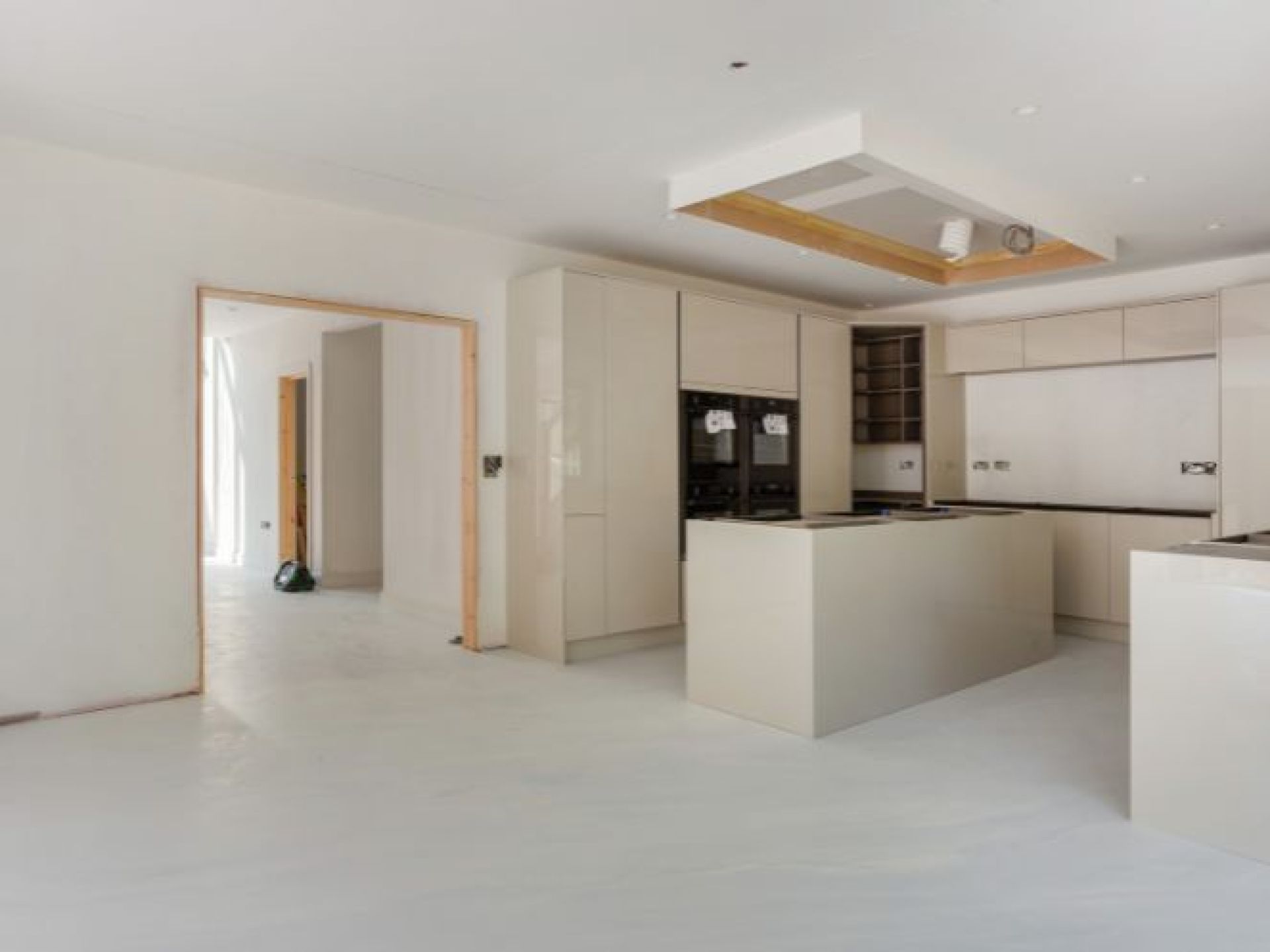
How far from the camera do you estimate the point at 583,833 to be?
274cm

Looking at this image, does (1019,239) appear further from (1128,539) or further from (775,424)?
(1128,539)

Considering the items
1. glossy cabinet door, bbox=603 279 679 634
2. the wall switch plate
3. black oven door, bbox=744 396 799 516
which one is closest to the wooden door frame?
glossy cabinet door, bbox=603 279 679 634

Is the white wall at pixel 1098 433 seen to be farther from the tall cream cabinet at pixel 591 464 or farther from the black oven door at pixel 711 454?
the tall cream cabinet at pixel 591 464

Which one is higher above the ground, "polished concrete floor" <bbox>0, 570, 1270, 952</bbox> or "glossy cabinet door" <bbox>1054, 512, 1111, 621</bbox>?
"glossy cabinet door" <bbox>1054, 512, 1111, 621</bbox>

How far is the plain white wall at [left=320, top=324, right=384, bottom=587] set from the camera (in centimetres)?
826

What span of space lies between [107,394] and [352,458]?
14.1 feet

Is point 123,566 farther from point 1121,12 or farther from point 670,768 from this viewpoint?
point 1121,12

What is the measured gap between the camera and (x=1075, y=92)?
3.27m

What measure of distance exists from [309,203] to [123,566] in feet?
6.96

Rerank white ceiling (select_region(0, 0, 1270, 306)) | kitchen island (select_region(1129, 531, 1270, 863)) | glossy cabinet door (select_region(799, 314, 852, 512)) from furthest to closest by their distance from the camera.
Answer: glossy cabinet door (select_region(799, 314, 852, 512)) < white ceiling (select_region(0, 0, 1270, 306)) < kitchen island (select_region(1129, 531, 1270, 863))

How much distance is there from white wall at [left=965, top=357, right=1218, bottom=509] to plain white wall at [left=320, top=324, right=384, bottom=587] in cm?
549

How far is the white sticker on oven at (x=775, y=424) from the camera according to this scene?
6.41 m

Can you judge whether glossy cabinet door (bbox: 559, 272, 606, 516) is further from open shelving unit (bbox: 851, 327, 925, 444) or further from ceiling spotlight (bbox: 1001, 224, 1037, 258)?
open shelving unit (bbox: 851, 327, 925, 444)

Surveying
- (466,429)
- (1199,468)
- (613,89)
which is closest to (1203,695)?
(613,89)
